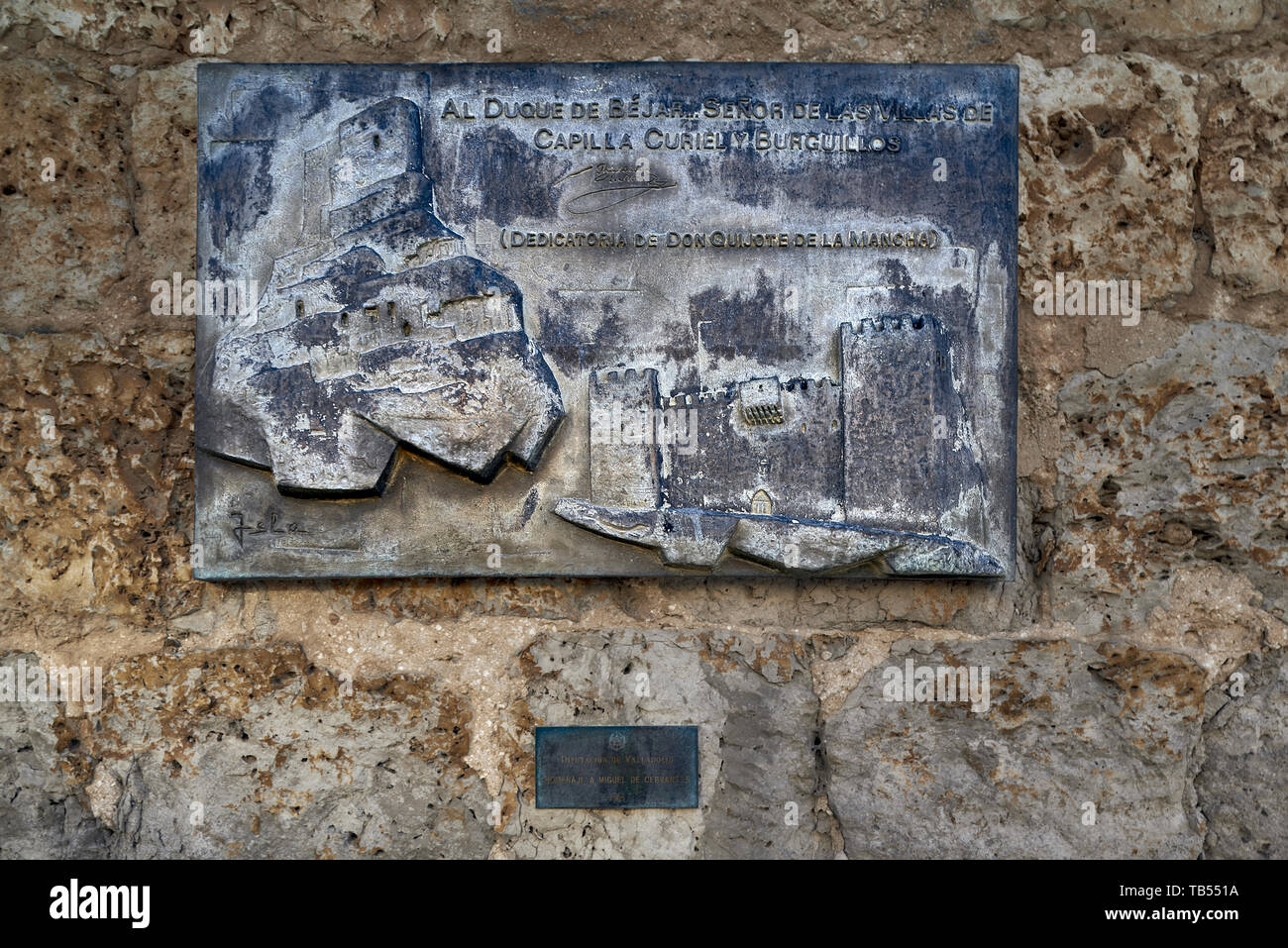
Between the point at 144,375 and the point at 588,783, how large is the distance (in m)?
1.61

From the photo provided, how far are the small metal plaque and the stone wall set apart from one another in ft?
0.15

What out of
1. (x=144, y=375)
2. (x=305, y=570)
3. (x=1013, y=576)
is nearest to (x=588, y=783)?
(x=305, y=570)

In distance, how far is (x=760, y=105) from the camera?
3.04m

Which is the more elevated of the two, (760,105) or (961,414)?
(760,105)

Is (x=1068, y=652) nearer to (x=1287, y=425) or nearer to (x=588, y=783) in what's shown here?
(x=1287, y=425)
